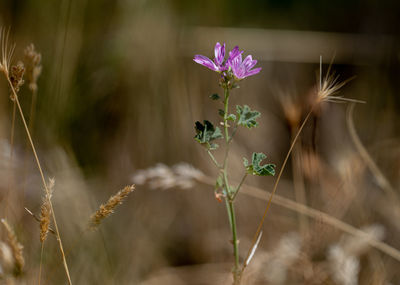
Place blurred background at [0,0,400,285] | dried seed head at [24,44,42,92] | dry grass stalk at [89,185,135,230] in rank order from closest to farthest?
dry grass stalk at [89,185,135,230]
dried seed head at [24,44,42,92]
blurred background at [0,0,400,285]

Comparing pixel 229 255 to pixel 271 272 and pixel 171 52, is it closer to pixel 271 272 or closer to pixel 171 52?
pixel 271 272

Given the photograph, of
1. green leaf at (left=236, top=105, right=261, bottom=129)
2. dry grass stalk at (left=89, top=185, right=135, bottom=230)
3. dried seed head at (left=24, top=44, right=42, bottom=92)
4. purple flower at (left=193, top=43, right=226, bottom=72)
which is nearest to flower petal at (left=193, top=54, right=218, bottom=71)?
purple flower at (left=193, top=43, right=226, bottom=72)

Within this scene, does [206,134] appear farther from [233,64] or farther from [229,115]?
[233,64]

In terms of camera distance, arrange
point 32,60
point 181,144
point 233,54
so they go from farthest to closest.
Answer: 1. point 181,144
2. point 32,60
3. point 233,54

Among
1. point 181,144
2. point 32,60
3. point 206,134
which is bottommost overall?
point 181,144

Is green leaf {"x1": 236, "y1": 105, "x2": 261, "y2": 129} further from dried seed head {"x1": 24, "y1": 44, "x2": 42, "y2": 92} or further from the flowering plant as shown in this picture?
dried seed head {"x1": 24, "y1": 44, "x2": 42, "y2": 92}

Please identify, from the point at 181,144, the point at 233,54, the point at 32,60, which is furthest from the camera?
the point at 181,144

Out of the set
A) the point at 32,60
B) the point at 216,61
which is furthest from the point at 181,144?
the point at 216,61

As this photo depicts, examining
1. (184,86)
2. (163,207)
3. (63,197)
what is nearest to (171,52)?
(184,86)

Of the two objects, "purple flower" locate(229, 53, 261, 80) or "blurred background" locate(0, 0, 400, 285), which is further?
"blurred background" locate(0, 0, 400, 285)
